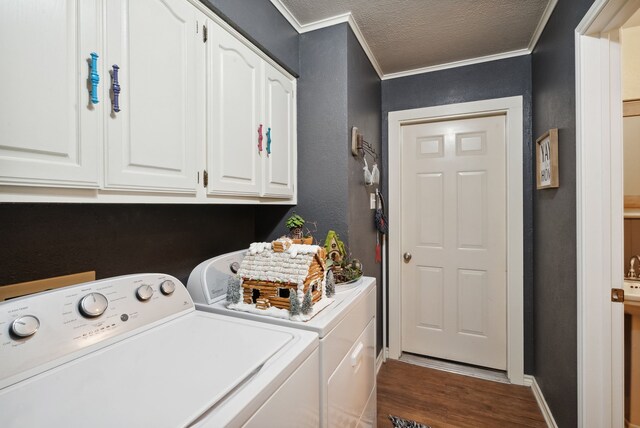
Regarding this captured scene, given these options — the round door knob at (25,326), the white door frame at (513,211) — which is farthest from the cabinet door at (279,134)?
the white door frame at (513,211)

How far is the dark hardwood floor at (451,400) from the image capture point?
1896mm

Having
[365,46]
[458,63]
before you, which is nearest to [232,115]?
[365,46]

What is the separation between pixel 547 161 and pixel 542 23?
87cm

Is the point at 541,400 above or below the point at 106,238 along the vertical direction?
below

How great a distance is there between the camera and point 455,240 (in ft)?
8.18

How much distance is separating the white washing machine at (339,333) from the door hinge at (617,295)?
1.05 m

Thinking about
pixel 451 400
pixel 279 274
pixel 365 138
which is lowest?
pixel 451 400

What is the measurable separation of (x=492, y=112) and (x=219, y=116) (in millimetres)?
2079

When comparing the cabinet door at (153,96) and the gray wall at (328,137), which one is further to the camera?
the gray wall at (328,137)

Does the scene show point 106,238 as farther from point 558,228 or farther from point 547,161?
point 547,161

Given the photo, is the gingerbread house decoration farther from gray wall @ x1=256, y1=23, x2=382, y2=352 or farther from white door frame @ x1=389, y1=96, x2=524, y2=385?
white door frame @ x1=389, y1=96, x2=524, y2=385

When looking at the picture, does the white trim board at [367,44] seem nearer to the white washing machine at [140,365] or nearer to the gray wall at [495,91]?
the gray wall at [495,91]

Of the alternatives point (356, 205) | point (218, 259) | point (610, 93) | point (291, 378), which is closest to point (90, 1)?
point (218, 259)

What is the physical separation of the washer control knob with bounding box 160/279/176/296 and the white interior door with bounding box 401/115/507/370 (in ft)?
6.49
